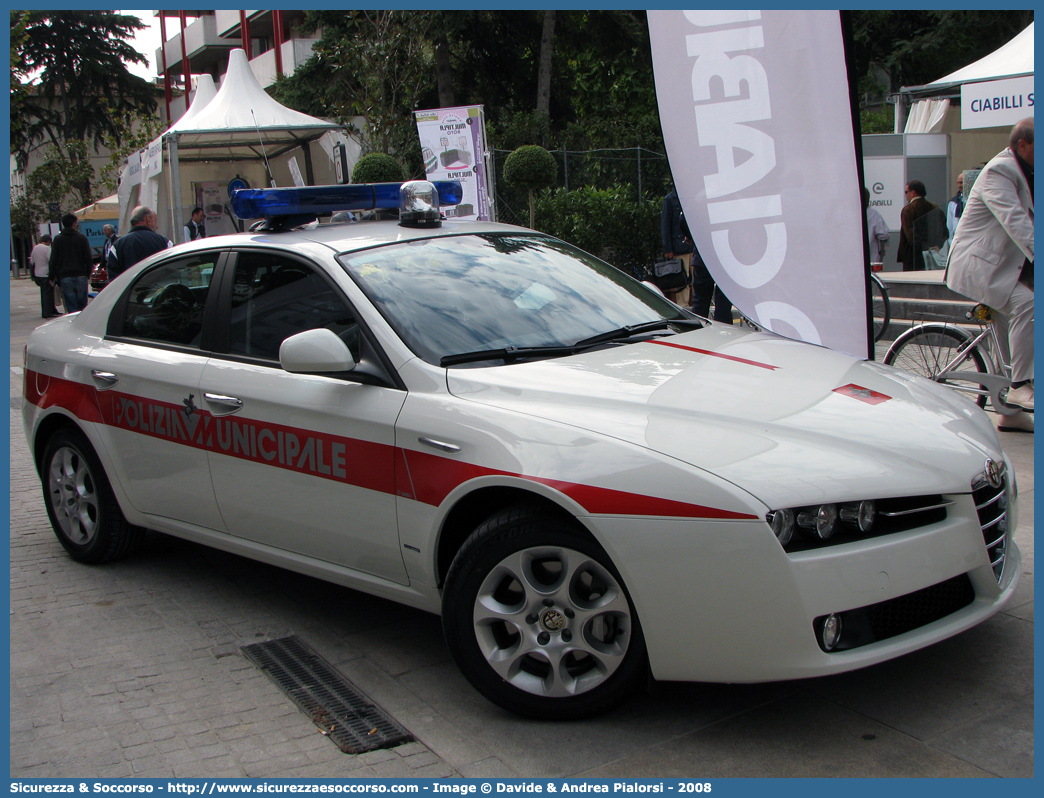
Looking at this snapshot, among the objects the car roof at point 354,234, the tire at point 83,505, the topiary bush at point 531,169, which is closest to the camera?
the car roof at point 354,234

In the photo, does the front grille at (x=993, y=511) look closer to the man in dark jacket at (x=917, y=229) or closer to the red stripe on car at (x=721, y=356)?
the red stripe on car at (x=721, y=356)

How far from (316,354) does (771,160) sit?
12.6 ft

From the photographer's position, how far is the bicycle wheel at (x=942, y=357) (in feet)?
22.4

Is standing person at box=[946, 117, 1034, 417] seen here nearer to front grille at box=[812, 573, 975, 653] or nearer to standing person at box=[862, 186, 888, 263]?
front grille at box=[812, 573, 975, 653]

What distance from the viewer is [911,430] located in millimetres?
3164

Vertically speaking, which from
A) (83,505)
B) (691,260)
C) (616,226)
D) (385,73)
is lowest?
(83,505)

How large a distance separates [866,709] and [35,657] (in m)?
3.07

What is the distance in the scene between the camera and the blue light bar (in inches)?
170

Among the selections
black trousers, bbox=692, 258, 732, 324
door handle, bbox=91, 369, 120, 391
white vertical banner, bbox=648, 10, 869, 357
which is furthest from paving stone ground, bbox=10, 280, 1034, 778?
black trousers, bbox=692, 258, 732, 324

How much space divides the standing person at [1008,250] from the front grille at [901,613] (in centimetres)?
396

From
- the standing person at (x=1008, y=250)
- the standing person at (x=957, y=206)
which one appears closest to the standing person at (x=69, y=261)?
the standing person at (x=957, y=206)

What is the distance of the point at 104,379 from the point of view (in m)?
4.65

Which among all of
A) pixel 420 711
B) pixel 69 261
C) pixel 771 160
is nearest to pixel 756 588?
pixel 420 711

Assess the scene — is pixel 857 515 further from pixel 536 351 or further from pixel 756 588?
pixel 536 351
